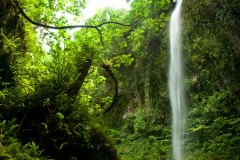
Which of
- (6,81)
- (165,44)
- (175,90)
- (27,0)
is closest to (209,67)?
(175,90)

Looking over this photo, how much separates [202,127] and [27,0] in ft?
28.9

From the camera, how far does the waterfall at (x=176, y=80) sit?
1273cm

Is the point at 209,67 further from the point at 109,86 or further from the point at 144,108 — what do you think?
the point at 109,86

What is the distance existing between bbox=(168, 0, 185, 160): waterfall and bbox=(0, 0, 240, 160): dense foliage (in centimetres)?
38

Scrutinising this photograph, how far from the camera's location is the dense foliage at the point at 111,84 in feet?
14.6

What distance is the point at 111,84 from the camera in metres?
18.7

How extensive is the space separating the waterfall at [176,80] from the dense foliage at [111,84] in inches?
14.9

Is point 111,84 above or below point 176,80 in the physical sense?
above

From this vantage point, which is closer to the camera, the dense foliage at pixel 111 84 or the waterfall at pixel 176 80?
the dense foliage at pixel 111 84

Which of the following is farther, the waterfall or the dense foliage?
the waterfall

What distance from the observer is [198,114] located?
12.4 m

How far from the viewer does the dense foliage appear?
4.44 meters

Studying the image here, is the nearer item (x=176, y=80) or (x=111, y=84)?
(x=176, y=80)

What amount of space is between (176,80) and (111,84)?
5.92 m
